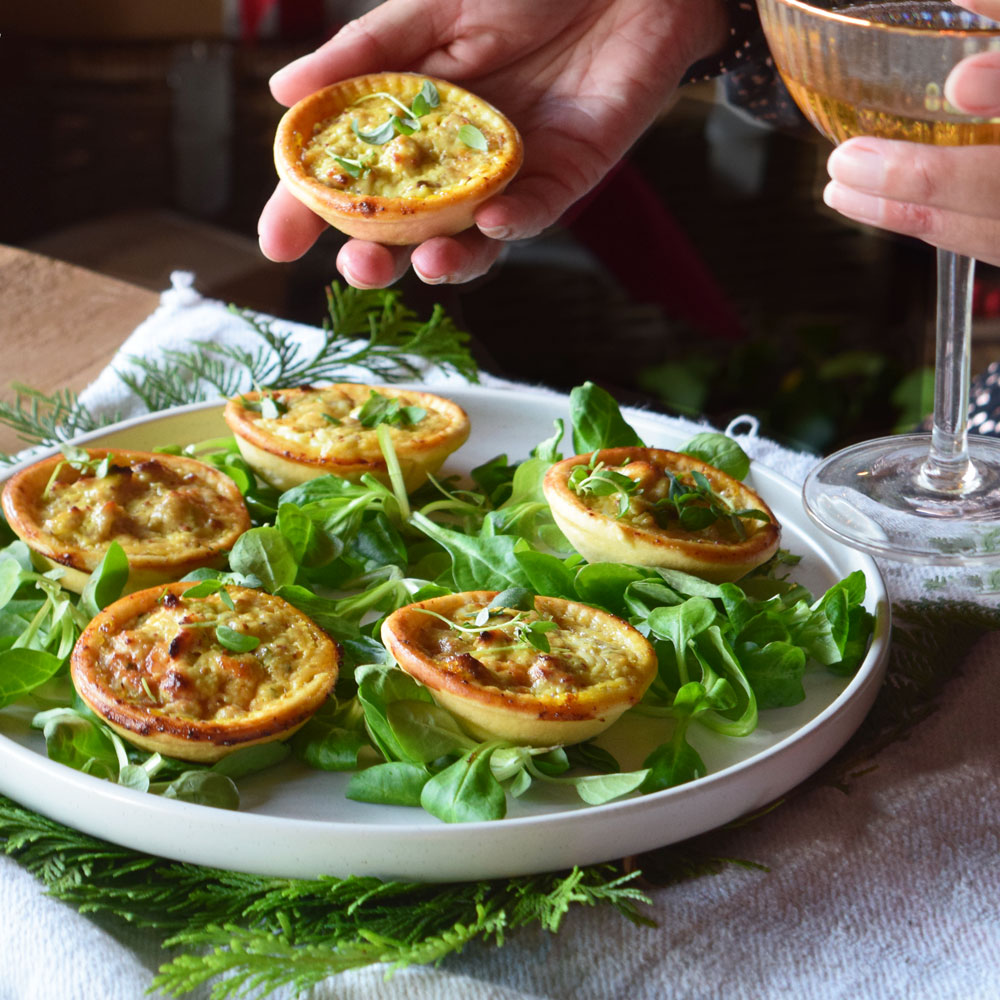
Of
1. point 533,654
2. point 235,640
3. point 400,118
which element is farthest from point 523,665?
point 400,118

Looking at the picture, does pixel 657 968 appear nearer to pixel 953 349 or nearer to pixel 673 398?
pixel 953 349

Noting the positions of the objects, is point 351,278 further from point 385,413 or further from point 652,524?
point 652,524

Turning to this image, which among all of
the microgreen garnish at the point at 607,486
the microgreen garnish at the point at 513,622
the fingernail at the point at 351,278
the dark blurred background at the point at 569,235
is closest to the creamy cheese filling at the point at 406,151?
the fingernail at the point at 351,278

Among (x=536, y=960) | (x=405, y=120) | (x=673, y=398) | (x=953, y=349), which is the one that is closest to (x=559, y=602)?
(x=536, y=960)

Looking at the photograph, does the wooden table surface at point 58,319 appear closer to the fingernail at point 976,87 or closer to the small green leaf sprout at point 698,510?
the small green leaf sprout at point 698,510

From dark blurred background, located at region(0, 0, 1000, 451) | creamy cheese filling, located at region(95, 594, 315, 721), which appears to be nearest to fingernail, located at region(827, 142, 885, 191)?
creamy cheese filling, located at region(95, 594, 315, 721)
